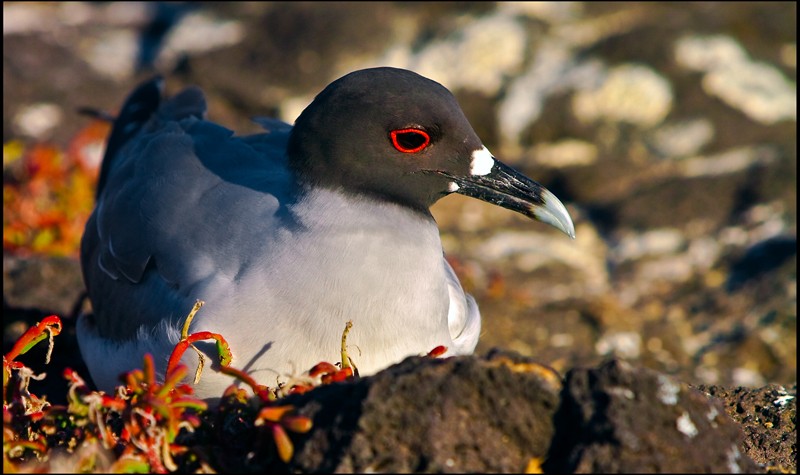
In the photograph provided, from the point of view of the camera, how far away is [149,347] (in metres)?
4.92

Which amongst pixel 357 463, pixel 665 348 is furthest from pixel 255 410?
pixel 665 348

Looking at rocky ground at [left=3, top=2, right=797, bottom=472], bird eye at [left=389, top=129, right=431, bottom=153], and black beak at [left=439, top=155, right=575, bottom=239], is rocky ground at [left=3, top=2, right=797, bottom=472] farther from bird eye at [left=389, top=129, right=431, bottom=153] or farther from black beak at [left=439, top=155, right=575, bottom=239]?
bird eye at [left=389, top=129, right=431, bottom=153]

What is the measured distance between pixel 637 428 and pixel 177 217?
284 centimetres

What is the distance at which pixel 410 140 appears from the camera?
15.1 ft

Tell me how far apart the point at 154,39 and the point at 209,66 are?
5.24 ft

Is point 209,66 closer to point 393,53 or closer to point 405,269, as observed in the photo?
point 393,53

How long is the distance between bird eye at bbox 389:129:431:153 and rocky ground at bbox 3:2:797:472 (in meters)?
2.72

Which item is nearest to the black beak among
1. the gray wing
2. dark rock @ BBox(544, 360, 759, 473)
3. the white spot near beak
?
the white spot near beak

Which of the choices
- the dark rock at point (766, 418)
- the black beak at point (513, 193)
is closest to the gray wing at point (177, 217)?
the black beak at point (513, 193)

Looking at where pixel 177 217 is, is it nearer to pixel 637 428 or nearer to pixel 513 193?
pixel 513 193

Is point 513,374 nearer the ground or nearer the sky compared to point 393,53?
nearer the sky

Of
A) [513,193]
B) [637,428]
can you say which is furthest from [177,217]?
[637,428]

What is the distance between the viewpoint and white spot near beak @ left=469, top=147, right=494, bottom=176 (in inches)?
186

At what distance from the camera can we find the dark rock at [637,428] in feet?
10.0
